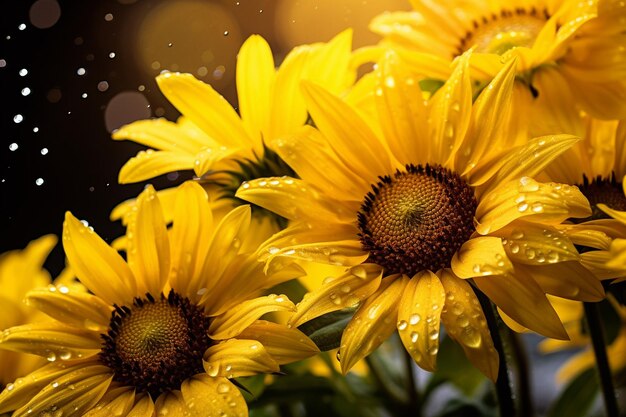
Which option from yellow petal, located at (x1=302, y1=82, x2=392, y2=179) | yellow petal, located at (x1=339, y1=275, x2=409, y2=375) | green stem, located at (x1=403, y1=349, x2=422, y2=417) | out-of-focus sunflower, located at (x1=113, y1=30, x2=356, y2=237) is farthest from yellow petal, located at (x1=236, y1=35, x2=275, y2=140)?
green stem, located at (x1=403, y1=349, x2=422, y2=417)

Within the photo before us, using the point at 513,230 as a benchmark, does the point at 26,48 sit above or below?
above

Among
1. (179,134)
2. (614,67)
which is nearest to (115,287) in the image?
(179,134)

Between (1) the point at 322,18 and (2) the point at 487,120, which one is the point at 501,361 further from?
(1) the point at 322,18

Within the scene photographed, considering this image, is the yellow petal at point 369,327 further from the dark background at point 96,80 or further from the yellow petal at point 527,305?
the dark background at point 96,80

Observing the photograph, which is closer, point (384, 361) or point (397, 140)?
point (397, 140)

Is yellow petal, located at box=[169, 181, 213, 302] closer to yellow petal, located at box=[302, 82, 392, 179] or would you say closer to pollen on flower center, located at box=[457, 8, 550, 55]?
yellow petal, located at box=[302, 82, 392, 179]

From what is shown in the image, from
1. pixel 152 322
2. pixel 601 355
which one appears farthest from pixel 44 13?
pixel 601 355

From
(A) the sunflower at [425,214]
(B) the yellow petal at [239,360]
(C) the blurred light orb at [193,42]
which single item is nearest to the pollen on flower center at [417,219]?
(A) the sunflower at [425,214]

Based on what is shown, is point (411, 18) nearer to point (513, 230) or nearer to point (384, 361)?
point (513, 230)
